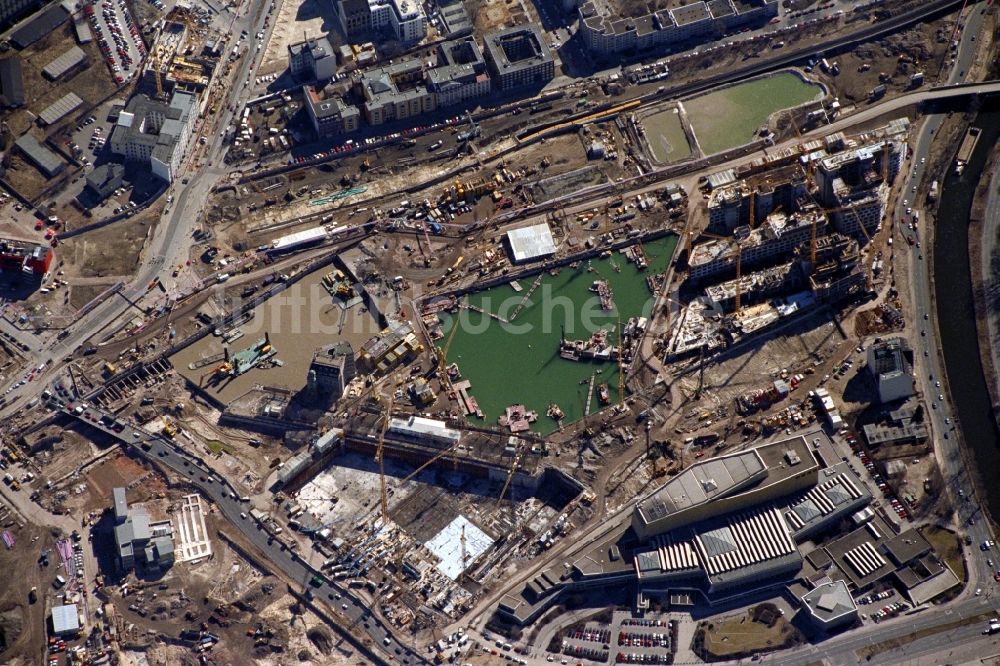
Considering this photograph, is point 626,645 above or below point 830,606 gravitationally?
below

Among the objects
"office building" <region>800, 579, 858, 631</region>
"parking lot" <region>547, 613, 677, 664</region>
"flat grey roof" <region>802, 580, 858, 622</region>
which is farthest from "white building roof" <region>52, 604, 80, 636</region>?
"flat grey roof" <region>802, 580, 858, 622</region>

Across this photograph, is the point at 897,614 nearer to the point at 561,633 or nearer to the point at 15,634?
the point at 561,633

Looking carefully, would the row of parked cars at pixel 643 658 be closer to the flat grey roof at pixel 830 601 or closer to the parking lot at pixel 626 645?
the parking lot at pixel 626 645

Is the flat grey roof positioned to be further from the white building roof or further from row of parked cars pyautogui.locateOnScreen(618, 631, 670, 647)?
the white building roof

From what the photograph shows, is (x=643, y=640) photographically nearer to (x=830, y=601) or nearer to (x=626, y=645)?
(x=626, y=645)

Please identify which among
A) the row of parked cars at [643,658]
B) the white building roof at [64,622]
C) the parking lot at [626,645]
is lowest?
the row of parked cars at [643,658]

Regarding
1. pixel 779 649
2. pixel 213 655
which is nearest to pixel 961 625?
pixel 779 649

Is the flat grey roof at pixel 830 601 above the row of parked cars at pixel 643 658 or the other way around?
above

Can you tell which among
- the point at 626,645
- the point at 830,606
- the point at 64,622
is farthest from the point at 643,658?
the point at 64,622

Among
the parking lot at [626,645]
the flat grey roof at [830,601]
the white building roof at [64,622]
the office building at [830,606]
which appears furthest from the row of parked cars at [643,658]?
the white building roof at [64,622]

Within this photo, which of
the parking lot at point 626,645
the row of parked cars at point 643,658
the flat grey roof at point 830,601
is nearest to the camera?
the flat grey roof at point 830,601

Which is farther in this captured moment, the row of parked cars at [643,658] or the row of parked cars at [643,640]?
the row of parked cars at [643,640]
